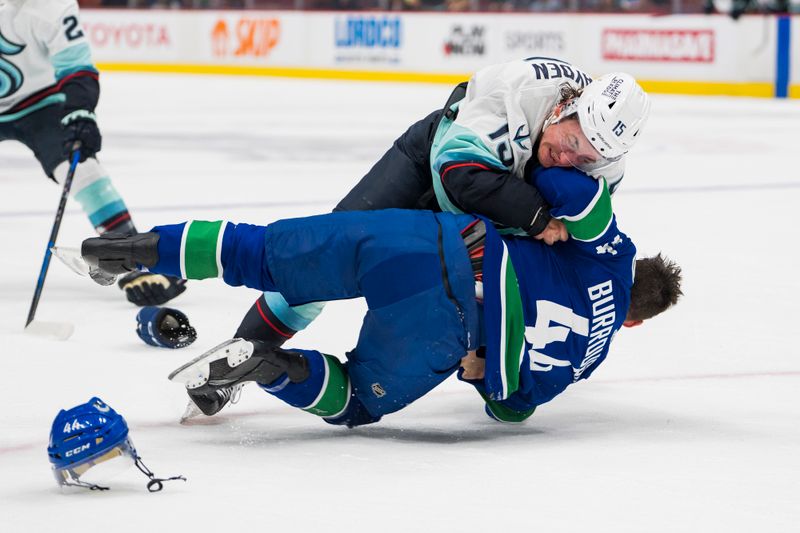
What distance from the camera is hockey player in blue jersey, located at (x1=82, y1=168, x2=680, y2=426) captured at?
2443 millimetres

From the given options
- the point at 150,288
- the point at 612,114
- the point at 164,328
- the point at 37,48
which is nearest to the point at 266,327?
the point at 164,328

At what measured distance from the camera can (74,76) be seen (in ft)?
14.0

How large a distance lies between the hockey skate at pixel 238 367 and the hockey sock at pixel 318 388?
17 mm

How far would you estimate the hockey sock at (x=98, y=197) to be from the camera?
4273 mm

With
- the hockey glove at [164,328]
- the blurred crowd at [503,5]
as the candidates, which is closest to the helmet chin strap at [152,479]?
the hockey glove at [164,328]

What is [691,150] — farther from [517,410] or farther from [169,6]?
[169,6]

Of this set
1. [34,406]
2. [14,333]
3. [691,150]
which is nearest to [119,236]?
[34,406]

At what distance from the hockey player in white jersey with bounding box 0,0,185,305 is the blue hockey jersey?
1.78 m

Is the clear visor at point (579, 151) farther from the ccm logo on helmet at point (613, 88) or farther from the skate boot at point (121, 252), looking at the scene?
the skate boot at point (121, 252)

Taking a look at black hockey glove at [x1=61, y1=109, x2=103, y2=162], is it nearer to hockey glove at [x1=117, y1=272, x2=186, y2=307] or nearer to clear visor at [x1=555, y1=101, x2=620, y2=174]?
hockey glove at [x1=117, y1=272, x2=186, y2=307]

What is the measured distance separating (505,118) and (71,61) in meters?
2.03

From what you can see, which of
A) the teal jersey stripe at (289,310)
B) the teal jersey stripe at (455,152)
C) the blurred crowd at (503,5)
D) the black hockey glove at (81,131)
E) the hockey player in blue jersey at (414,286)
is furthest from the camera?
the blurred crowd at (503,5)

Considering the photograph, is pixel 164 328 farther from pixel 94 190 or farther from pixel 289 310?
pixel 94 190

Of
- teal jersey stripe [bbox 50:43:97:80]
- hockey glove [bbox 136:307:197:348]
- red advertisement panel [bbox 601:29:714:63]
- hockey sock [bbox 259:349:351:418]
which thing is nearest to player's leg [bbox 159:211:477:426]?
hockey sock [bbox 259:349:351:418]
